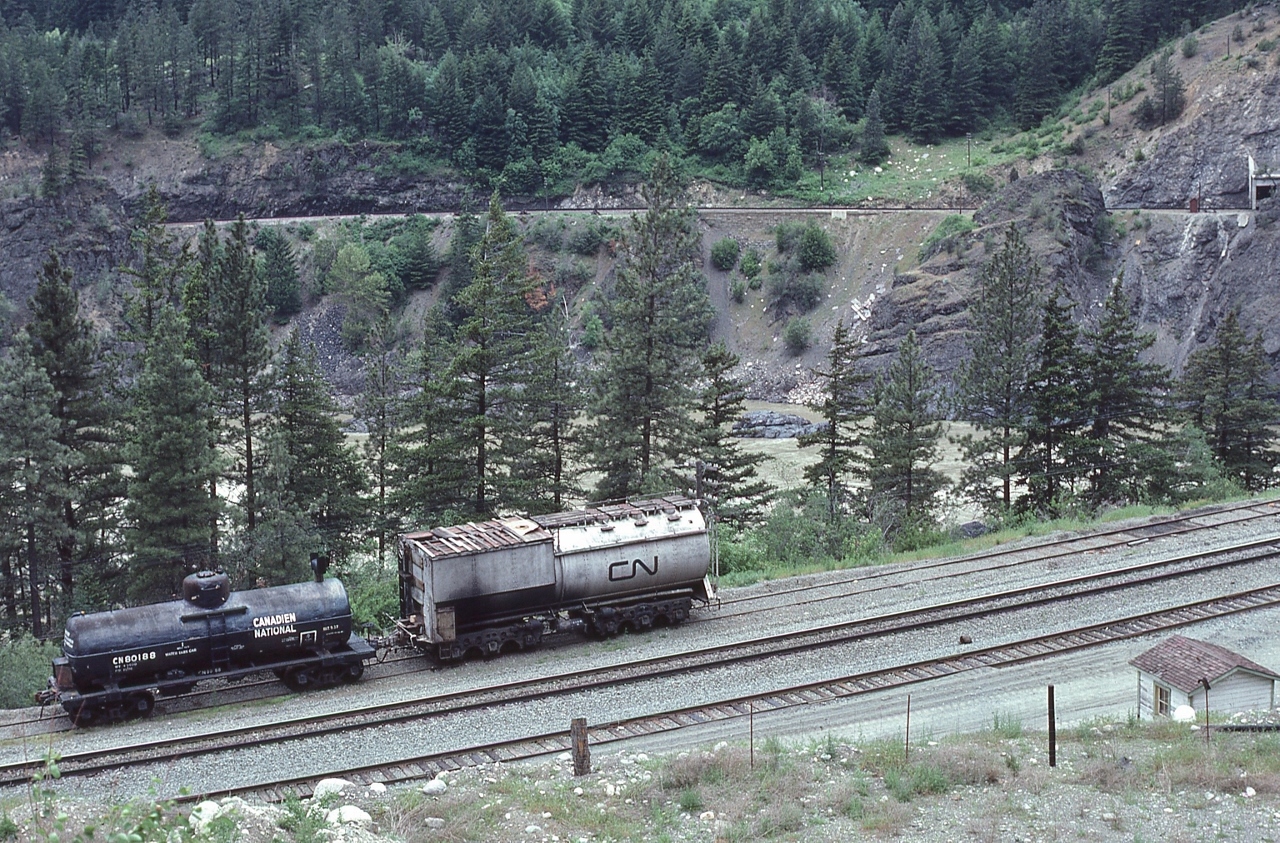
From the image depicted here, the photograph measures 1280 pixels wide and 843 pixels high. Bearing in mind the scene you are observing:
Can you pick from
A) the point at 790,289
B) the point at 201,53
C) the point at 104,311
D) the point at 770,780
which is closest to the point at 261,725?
the point at 770,780

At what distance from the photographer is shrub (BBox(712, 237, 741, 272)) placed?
88438 mm

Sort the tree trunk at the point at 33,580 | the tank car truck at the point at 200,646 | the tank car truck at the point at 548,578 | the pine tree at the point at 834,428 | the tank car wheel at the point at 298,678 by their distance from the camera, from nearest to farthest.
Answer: the tank car truck at the point at 200,646, the tank car wheel at the point at 298,678, the tank car truck at the point at 548,578, the tree trunk at the point at 33,580, the pine tree at the point at 834,428

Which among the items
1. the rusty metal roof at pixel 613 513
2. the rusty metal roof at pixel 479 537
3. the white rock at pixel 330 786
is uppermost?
the rusty metal roof at pixel 613 513

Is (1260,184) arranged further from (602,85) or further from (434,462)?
(434,462)

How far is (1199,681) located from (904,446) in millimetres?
20850

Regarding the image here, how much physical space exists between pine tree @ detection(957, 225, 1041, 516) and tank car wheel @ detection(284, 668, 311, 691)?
83.2 feet

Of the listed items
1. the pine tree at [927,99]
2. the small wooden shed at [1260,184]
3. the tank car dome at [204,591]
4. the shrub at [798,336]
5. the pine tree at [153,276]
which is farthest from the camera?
the pine tree at [927,99]

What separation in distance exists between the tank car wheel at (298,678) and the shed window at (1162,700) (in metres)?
15.4

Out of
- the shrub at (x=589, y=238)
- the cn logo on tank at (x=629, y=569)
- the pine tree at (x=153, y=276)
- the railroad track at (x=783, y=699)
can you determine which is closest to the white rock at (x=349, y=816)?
the railroad track at (x=783, y=699)

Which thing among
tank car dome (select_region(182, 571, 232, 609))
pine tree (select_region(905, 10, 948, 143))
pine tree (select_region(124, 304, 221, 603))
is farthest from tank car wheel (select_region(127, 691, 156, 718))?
pine tree (select_region(905, 10, 948, 143))

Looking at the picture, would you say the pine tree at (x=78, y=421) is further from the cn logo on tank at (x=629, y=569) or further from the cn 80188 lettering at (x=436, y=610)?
the cn logo on tank at (x=629, y=569)

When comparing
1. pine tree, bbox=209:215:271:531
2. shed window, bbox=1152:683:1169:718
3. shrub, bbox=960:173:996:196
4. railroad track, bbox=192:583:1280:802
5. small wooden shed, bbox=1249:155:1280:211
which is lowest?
railroad track, bbox=192:583:1280:802

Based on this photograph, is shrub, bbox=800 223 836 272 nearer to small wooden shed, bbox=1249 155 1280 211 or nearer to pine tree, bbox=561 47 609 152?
small wooden shed, bbox=1249 155 1280 211

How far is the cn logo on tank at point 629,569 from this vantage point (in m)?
25.2
